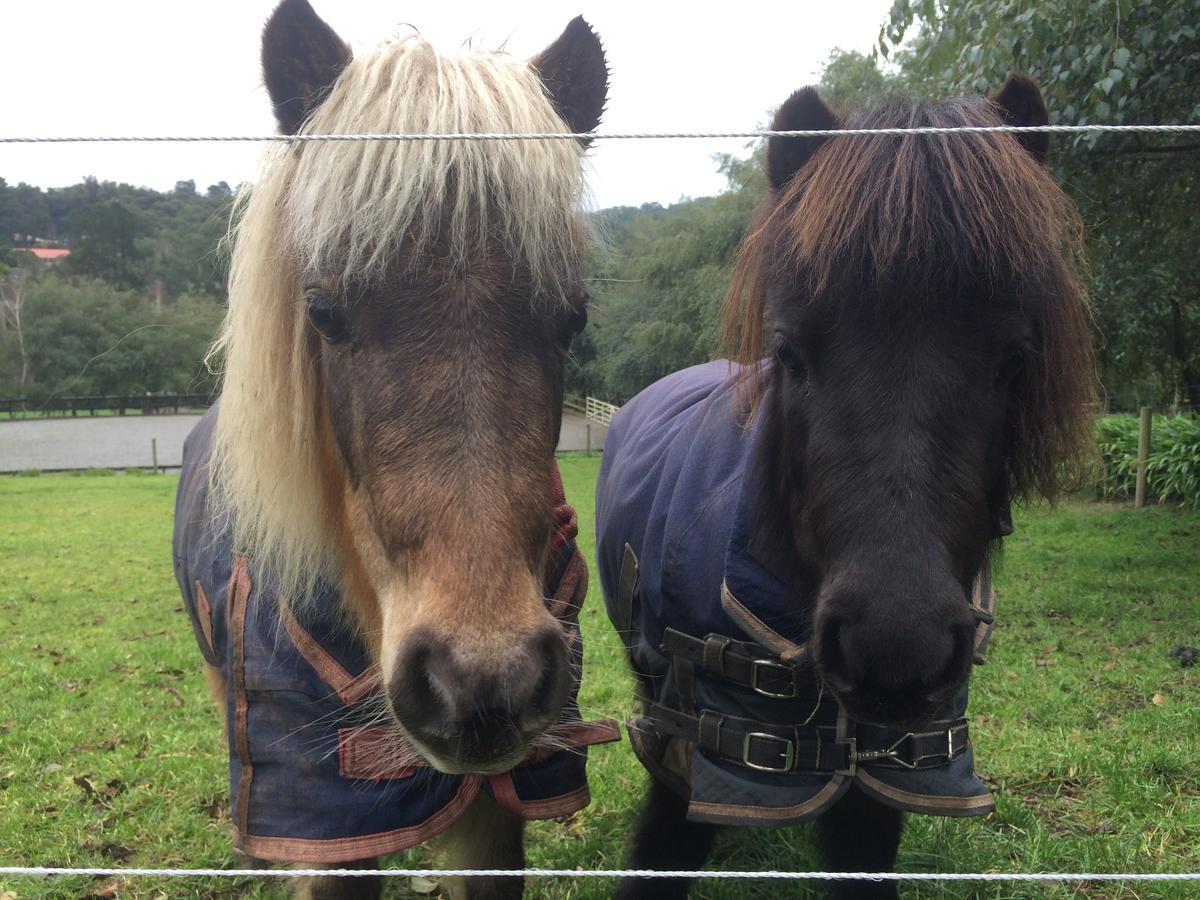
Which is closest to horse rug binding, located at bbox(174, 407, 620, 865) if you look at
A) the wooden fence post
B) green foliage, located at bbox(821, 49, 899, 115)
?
the wooden fence post

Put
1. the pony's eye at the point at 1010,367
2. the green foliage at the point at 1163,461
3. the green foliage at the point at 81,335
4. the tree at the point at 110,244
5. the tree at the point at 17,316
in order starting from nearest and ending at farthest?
1. the pony's eye at the point at 1010,367
2. the tree at the point at 110,244
3. the tree at the point at 17,316
4. the green foliage at the point at 81,335
5. the green foliage at the point at 1163,461

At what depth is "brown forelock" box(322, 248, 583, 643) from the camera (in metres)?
1.52

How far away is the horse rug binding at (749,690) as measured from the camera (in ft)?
7.55

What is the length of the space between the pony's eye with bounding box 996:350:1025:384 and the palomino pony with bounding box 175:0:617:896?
909 mm

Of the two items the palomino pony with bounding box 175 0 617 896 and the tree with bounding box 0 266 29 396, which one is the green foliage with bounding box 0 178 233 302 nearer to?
the tree with bounding box 0 266 29 396

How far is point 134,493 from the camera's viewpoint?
19516mm

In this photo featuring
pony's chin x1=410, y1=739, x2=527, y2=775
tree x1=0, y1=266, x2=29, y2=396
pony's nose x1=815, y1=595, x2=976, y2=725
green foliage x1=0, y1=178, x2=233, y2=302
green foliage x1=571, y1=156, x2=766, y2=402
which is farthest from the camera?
tree x1=0, y1=266, x2=29, y2=396

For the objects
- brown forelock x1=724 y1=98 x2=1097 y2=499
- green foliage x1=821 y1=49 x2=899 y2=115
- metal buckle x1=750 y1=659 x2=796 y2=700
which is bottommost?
metal buckle x1=750 y1=659 x2=796 y2=700

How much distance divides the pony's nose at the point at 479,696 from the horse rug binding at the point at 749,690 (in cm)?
89

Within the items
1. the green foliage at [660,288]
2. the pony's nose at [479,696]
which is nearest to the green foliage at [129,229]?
the green foliage at [660,288]

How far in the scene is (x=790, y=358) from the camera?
2016 mm

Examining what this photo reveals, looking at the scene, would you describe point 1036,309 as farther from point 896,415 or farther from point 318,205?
point 318,205

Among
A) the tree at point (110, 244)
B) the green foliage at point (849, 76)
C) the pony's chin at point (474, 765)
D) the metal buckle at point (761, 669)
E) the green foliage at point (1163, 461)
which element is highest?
the green foliage at point (849, 76)

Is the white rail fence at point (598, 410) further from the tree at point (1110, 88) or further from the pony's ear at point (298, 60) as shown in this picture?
the pony's ear at point (298, 60)
